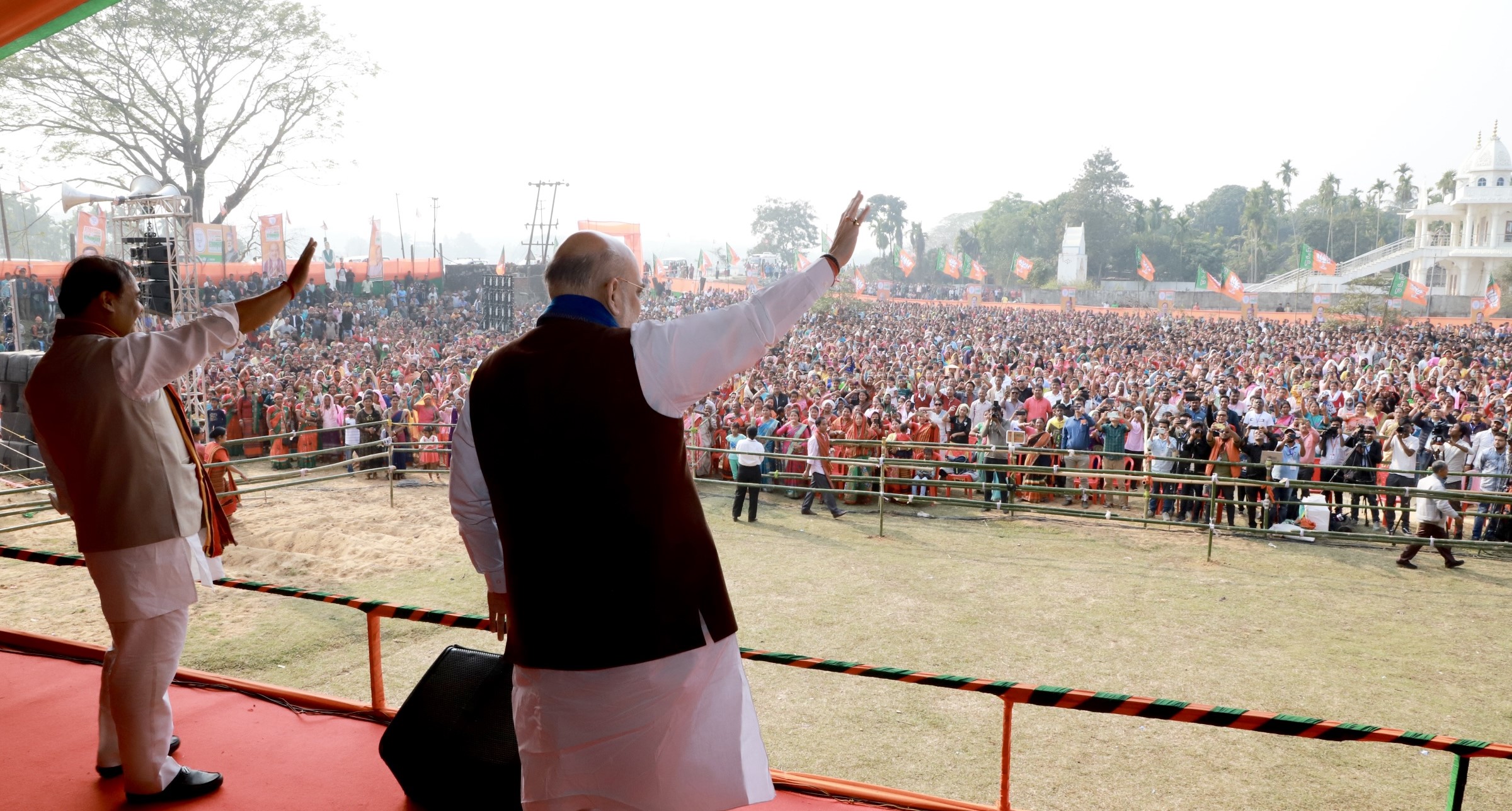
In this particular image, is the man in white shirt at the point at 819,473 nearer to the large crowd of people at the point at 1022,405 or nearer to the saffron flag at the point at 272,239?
the large crowd of people at the point at 1022,405

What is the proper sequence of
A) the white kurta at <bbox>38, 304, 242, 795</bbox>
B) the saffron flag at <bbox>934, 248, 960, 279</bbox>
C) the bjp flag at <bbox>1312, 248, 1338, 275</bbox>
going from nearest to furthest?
the white kurta at <bbox>38, 304, 242, 795</bbox>
the bjp flag at <bbox>1312, 248, 1338, 275</bbox>
the saffron flag at <bbox>934, 248, 960, 279</bbox>

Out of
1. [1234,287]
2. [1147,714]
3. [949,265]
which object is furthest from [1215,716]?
[949,265]

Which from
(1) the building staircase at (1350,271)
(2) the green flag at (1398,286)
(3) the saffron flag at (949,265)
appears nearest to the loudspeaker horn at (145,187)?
(2) the green flag at (1398,286)

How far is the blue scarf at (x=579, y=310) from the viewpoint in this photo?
4.78 ft

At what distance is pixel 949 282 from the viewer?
3209 cm

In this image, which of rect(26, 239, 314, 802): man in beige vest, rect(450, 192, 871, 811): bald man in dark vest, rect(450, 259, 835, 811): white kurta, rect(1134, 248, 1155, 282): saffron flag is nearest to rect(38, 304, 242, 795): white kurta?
rect(26, 239, 314, 802): man in beige vest

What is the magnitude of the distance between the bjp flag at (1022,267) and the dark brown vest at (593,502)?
31212 mm

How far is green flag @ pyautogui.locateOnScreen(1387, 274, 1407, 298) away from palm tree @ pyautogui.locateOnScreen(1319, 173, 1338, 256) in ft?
51.6

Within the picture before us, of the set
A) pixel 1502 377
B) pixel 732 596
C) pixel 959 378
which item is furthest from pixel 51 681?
pixel 1502 377

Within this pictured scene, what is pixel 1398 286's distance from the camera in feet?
73.8

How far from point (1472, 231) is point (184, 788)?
3261 cm

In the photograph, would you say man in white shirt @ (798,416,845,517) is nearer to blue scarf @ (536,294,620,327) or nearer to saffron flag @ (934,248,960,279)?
blue scarf @ (536,294,620,327)

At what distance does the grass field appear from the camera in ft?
13.7

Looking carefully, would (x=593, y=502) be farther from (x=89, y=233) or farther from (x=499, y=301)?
(x=89, y=233)
